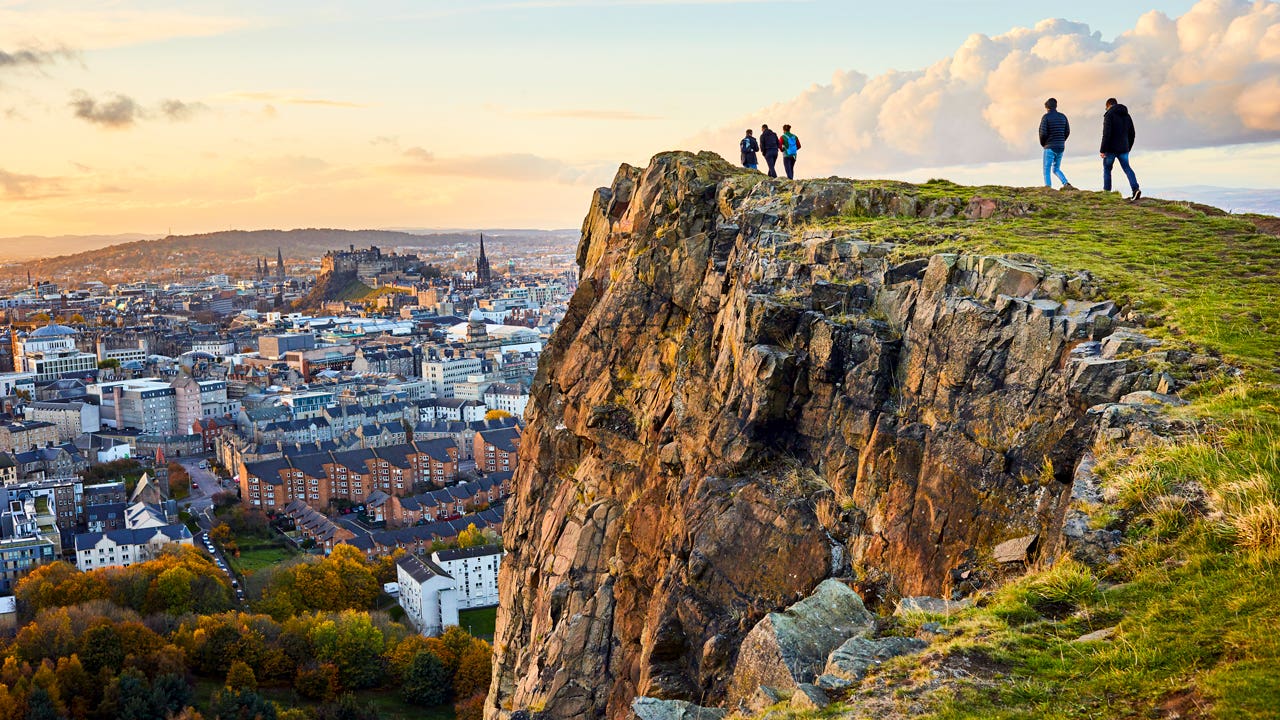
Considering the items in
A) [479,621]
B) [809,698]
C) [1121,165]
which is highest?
[1121,165]

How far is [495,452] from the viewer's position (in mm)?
99312

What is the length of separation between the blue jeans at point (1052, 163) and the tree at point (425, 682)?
39288 mm

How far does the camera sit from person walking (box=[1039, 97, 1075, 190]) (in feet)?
70.2

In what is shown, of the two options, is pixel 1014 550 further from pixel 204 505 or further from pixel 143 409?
pixel 143 409

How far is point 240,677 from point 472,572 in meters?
18.6

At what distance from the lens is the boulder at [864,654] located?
30.6ft

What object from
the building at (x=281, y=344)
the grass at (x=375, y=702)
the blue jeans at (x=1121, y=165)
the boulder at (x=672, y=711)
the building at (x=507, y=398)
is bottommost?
the grass at (x=375, y=702)

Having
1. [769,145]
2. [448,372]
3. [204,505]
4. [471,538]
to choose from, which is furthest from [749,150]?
[448,372]

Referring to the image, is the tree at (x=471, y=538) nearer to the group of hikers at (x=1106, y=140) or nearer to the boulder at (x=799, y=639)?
the group of hikers at (x=1106, y=140)

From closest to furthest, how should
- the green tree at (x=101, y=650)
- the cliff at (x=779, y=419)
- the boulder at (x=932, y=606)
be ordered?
the boulder at (x=932, y=606) → the cliff at (x=779, y=419) → the green tree at (x=101, y=650)

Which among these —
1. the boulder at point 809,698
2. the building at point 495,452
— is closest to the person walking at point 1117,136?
the boulder at point 809,698

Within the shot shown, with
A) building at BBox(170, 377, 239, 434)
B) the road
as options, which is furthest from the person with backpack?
building at BBox(170, 377, 239, 434)

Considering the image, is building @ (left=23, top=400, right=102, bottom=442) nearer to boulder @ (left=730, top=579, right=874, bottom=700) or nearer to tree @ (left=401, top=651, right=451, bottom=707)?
tree @ (left=401, top=651, right=451, bottom=707)

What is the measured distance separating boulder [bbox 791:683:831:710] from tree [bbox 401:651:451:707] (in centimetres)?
4607
